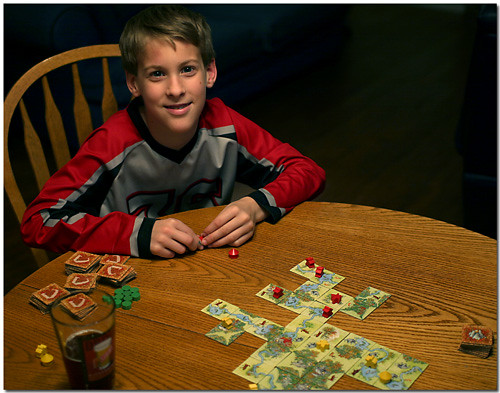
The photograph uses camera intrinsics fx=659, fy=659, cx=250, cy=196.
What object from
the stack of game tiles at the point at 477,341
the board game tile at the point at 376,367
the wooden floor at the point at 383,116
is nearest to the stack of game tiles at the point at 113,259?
the board game tile at the point at 376,367

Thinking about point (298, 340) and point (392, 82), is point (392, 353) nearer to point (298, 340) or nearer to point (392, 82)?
point (298, 340)

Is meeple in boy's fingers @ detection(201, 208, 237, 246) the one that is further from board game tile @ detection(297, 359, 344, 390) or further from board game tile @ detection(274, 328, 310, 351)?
board game tile @ detection(297, 359, 344, 390)

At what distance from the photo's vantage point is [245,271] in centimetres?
144

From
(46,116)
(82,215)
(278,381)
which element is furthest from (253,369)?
(46,116)

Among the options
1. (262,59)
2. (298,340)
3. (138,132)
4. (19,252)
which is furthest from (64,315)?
(262,59)

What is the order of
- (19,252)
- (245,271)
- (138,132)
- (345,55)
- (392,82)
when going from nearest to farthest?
(245,271) < (138,132) < (19,252) < (392,82) < (345,55)

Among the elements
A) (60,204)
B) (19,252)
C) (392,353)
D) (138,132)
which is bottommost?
(19,252)

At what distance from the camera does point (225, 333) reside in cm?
124

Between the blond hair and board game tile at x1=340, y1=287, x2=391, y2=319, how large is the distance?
2.43ft

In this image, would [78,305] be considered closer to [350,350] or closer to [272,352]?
[272,352]

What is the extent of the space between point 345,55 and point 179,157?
12.8 feet

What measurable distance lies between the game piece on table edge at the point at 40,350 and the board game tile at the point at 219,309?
0.30 metres

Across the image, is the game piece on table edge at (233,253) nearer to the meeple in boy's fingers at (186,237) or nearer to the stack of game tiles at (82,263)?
the meeple in boy's fingers at (186,237)

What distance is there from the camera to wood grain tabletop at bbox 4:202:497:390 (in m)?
1.16
